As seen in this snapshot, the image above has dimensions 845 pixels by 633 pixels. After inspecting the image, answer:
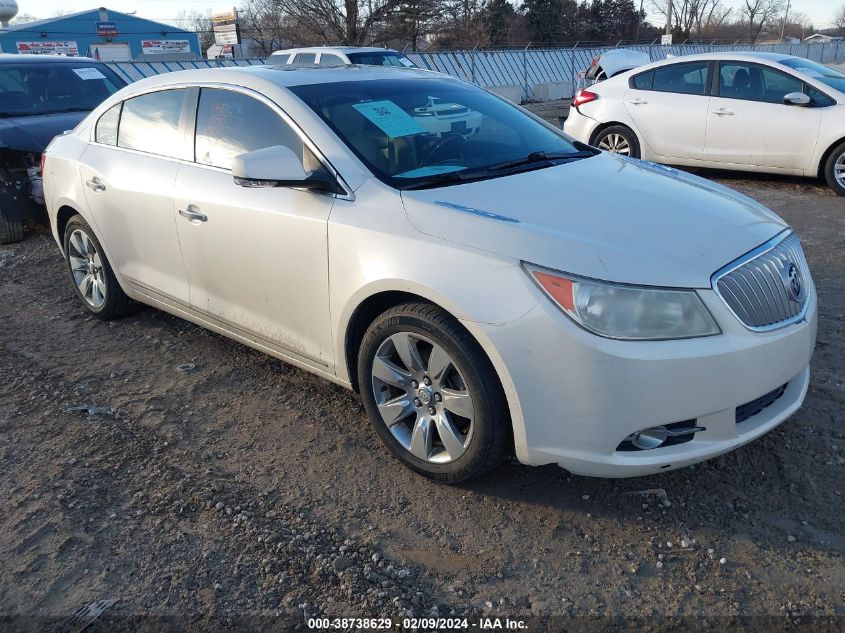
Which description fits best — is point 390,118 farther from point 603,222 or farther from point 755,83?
point 755,83

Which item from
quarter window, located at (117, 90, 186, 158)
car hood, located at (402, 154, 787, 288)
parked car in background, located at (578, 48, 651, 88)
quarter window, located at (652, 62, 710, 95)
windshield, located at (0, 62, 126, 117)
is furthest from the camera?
parked car in background, located at (578, 48, 651, 88)

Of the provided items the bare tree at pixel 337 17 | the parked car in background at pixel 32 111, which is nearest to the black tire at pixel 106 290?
the parked car in background at pixel 32 111

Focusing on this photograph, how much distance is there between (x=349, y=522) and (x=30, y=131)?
5.88 meters

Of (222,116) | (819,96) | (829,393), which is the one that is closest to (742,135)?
(819,96)

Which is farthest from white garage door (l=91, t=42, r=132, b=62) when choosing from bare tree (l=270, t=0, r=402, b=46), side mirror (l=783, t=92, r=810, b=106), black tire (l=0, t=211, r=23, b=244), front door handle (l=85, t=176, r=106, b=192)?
front door handle (l=85, t=176, r=106, b=192)

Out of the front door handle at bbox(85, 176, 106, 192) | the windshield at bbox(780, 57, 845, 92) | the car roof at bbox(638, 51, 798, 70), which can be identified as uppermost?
the car roof at bbox(638, 51, 798, 70)

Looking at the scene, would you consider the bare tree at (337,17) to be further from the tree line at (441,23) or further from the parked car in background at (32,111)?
the parked car in background at (32,111)

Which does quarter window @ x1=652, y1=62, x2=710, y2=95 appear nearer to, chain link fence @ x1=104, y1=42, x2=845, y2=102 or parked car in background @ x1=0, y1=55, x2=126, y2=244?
parked car in background @ x1=0, y1=55, x2=126, y2=244

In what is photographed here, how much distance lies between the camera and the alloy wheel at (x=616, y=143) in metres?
9.20

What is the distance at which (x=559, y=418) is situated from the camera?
2.55 m

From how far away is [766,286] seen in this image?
2727mm

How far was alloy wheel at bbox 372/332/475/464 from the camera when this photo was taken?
2.80 metres

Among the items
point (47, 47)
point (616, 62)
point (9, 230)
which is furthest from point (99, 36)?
point (9, 230)

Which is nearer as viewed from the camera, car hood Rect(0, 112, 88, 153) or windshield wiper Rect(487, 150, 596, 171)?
windshield wiper Rect(487, 150, 596, 171)
